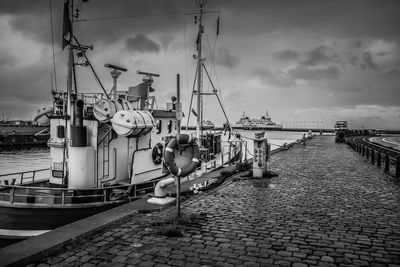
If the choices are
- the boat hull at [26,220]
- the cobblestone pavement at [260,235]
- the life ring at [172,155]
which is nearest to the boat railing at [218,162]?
the cobblestone pavement at [260,235]

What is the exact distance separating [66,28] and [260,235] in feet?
33.1

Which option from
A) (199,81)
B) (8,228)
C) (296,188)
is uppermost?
(199,81)

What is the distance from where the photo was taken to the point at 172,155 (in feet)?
23.0

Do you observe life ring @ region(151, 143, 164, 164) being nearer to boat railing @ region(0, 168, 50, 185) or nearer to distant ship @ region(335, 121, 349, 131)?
boat railing @ region(0, 168, 50, 185)

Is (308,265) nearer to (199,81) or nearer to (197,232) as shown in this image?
(197,232)

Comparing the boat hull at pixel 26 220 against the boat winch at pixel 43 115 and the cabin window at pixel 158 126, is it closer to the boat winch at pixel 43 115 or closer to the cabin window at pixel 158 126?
the boat winch at pixel 43 115

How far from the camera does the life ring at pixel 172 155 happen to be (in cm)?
689

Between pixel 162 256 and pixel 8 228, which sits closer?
pixel 162 256

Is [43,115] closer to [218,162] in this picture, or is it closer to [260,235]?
[260,235]

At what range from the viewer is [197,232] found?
6.35m

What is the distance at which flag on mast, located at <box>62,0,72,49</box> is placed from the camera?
11430mm

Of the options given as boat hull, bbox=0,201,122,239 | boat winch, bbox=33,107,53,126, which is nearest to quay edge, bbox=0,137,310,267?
boat hull, bbox=0,201,122,239

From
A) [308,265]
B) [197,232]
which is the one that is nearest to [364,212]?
[308,265]

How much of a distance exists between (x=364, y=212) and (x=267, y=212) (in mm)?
2555
